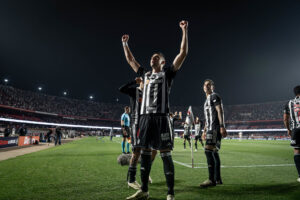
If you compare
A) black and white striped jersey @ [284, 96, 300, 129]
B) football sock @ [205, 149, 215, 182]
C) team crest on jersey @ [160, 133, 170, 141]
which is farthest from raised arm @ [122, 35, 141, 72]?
black and white striped jersey @ [284, 96, 300, 129]

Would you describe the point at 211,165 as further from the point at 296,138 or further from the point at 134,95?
the point at 134,95

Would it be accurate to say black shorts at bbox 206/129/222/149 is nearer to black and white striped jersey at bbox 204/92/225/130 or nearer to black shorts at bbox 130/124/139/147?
black and white striped jersey at bbox 204/92/225/130

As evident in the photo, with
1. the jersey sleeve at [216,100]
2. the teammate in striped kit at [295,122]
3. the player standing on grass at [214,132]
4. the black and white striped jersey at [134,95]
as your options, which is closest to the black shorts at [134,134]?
the black and white striped jersey at [134,95]

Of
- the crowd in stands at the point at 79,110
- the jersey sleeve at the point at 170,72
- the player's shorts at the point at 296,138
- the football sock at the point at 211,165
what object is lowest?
the football sock at the point at 211,165

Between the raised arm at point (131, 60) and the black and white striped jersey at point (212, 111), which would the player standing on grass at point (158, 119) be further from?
the black and white striped jersey at point (212, 111)

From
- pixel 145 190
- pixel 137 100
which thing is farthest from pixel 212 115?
pixel 145 190

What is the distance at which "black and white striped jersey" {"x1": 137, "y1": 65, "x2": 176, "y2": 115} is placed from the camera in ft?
10.3

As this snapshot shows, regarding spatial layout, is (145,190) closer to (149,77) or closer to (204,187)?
(204,187)

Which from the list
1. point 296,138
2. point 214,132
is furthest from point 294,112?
point 214,132

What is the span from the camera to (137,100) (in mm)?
3996

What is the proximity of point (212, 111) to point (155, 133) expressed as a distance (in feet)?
7.81

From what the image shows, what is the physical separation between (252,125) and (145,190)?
275 ft

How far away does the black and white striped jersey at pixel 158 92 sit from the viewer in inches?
123

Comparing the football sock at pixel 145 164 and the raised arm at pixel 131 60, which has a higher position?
the raised arm at pixel 131 60
